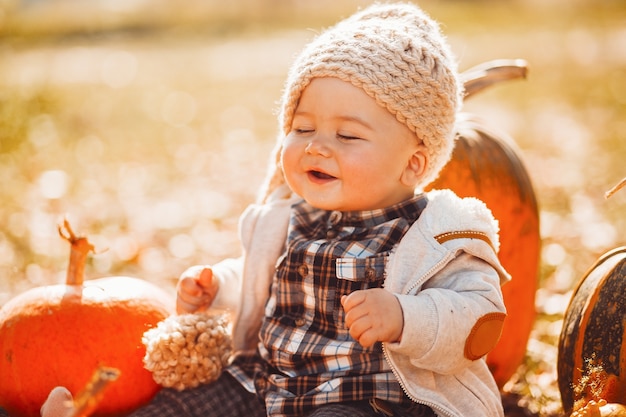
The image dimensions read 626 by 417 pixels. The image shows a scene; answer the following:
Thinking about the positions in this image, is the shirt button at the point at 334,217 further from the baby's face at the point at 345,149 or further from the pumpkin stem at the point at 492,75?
the pumpkin stem at the point at 492,75

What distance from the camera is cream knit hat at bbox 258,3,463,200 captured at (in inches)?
103

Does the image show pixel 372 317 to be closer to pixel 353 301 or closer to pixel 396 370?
pixel 353 301

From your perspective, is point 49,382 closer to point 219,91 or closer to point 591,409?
point 591,409

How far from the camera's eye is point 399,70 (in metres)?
2.64

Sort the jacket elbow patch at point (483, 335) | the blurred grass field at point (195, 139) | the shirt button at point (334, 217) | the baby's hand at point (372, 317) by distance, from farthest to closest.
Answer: the blurred grass field at point (195, 139) → the shirt button at point (334, 217) → the jacket elbow patch at point (483, 335) → the baby's hand at point (372, 317)

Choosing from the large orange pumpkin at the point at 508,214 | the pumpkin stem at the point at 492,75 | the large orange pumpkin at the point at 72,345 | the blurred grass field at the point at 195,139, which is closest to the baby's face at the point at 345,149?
the large orange pumpkin at the point at 508,214

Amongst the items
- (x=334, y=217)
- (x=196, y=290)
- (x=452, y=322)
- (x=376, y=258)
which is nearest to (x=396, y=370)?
(x=452, y=322)

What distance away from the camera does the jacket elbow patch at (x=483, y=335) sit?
8.03 feet

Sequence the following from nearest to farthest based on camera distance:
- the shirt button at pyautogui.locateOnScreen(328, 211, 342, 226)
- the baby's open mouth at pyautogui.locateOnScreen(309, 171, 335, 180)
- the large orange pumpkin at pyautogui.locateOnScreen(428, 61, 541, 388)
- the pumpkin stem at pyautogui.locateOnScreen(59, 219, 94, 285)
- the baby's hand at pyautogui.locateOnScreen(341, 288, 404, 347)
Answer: the baby's hand at pyautogui.locateOnScreen(341, 288, 404, 347) < the baby's open mouth at pyautogui.locateOnScreen(309, 171, 335, 180) < the shirt button at pyautogui.locateOnScreen(328, 211, 342, 226) < the pumpkin stem at pyautogui.locateOnScreen(59, 219, 94, 285) < the large orange pumpkin at pyautogui.locateOnScreen(428, 61, 541, 388)

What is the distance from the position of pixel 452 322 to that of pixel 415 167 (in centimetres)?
66

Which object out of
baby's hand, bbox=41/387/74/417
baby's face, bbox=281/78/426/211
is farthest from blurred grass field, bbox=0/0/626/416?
baby's face, bbox=281/78/426/211

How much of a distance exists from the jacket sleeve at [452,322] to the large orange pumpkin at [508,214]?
3.06 feet

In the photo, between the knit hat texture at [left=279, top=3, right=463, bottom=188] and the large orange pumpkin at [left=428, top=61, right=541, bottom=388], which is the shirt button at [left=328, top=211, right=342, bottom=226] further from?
the large orange pumpkin at [left=428, top=61, right=541, bottom=388]

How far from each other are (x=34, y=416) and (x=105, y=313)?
467mm
